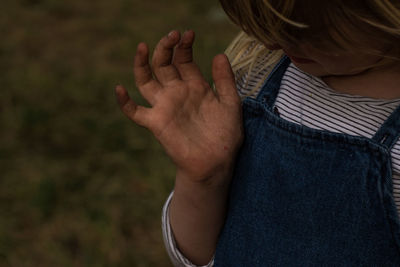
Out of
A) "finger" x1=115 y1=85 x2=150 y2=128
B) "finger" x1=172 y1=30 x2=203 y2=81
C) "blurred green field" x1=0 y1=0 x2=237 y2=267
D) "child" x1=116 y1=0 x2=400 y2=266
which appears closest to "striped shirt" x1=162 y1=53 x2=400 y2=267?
"child" x1=116 y1=0 x2=400 y2=266

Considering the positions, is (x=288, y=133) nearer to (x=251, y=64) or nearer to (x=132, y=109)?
(x=251, y=64)

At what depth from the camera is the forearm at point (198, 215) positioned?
1.10 metres

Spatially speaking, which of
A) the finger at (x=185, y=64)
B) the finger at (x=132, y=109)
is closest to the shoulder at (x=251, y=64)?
the finger at (x=185, y=64)

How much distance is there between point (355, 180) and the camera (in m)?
0.97

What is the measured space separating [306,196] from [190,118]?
0.86ft

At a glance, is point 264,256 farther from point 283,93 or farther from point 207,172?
point 283,93

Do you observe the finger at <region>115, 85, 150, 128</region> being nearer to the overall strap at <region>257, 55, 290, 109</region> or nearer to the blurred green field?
the overall strap at <region>257, 55, 290, 109</region>

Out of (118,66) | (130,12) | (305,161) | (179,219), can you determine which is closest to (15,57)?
(118,66)

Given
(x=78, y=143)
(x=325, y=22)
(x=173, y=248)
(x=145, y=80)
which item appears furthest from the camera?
(x=78, y=143)

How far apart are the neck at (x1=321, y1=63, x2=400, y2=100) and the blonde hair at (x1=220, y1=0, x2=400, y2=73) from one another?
7cm

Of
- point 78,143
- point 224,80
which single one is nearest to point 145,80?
point 224,80

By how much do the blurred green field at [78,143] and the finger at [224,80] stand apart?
1.12 m

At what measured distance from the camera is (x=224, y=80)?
1.11 m

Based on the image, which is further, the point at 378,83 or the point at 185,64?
the point at 185,64
